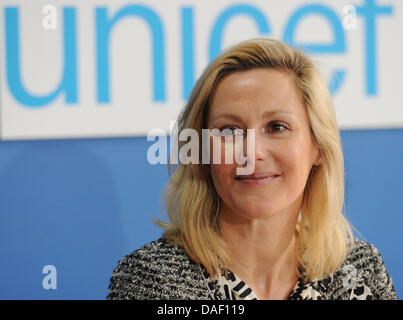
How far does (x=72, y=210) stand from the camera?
1621 millimetres

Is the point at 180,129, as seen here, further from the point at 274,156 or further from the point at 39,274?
the point at 39,274

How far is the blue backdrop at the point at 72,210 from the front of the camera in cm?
162

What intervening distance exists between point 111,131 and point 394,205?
3.43 ft

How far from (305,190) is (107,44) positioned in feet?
2.82

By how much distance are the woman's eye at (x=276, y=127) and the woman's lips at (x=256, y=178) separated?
10cm

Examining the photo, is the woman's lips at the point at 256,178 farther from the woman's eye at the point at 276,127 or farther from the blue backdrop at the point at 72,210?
the blue backdrop at the point at 72,210

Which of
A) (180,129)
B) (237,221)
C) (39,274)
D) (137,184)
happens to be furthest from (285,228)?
(39,274)

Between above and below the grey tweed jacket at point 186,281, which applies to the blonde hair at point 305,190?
above

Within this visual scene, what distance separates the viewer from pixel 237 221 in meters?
1.12

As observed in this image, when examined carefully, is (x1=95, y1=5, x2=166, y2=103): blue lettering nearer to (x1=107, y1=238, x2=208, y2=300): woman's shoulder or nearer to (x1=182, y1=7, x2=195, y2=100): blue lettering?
(x1=182, y1=7, x2=195, y2=100): blue lettering

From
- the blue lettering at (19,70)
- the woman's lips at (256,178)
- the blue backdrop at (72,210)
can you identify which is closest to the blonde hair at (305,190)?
the woman's lips at (256,178)

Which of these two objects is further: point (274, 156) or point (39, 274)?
point (39, 274)

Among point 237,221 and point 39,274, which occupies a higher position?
point 237,221

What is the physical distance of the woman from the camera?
1058 millimetres
